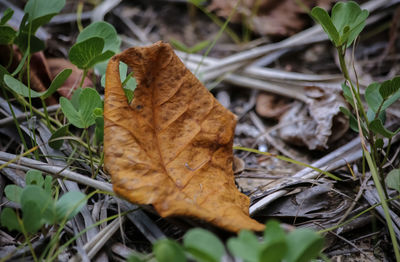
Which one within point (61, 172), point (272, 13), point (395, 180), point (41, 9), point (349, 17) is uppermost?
point (41, 9)

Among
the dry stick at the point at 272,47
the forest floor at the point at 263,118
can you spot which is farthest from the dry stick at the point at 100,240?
the dry stick at the point at 272,47

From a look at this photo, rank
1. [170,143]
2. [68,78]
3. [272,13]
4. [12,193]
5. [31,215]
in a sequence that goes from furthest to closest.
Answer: [272,13]
[68,78]
[170,143]
[12,193]
[31,215]

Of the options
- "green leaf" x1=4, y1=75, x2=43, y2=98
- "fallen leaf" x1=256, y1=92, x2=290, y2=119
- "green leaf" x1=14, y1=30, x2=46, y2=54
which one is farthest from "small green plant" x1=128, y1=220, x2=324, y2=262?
"fallen leaf" x1=256, y1=92, x2=290, y2=119

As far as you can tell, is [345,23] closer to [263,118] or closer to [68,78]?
[263,118]

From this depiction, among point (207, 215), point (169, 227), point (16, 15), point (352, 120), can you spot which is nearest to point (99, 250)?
point (169, 227)

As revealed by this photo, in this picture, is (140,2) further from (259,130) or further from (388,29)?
(388,29)

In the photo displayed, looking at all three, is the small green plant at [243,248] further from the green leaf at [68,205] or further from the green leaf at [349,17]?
the green leaf at [349,17]

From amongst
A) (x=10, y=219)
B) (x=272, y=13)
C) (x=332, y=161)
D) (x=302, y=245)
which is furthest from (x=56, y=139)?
(x=272, y=13)
